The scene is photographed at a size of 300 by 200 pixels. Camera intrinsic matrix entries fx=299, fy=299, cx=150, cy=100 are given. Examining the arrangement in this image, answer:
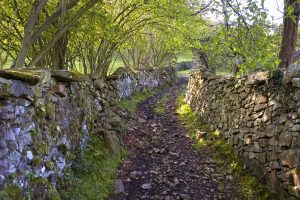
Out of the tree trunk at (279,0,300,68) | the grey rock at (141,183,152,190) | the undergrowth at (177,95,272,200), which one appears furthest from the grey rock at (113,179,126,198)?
the tree trunk at (279,0,300,68)

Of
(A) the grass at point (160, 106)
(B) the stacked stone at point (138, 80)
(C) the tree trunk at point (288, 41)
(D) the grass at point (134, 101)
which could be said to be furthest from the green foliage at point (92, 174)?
(B) the stacked stone at point (138, 80)

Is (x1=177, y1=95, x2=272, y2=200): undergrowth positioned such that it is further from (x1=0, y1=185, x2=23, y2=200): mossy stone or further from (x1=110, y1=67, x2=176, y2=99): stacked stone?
(x1=0, y1=185, x2=23, y2=200): mossy stone

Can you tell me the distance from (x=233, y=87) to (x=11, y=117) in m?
5.71

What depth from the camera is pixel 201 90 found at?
447 inches

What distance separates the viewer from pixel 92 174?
5332 mm

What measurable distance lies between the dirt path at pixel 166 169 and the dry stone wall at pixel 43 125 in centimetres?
67

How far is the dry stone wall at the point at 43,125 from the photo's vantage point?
348cm

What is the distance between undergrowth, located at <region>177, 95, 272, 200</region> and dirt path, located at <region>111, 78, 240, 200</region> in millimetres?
196

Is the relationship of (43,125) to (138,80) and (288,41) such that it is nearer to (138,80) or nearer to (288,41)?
(288,41)

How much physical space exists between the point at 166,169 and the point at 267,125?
87.5 inches

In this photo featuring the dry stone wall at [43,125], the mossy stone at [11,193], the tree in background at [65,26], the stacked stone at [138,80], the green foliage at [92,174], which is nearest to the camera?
the mossy stone at [11,193]

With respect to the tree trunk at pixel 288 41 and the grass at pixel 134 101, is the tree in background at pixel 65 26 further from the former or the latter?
the tree trunk at pixel 288 41

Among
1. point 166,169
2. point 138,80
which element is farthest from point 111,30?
point 138,80

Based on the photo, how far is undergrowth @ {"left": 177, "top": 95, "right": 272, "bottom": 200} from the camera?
5336 mm
